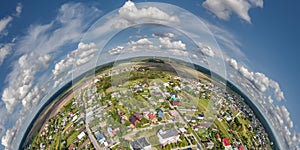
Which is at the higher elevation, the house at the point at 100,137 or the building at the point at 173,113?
the house at the point at 100,137

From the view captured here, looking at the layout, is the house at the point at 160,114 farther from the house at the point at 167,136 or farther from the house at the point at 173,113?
the house at the point at 167,136

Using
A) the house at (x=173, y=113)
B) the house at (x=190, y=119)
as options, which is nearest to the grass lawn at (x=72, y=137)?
the house at (x=173, y=113)

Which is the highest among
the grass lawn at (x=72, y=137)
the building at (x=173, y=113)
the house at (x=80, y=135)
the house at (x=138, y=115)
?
the grass lawn at (x=72, y=137)

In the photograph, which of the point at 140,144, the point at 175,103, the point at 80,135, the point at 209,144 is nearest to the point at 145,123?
the point at 140,144

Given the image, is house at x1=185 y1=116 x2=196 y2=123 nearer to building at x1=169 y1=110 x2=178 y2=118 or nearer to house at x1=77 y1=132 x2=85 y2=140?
building at x1=169 y1=110 x2=178 y2=118

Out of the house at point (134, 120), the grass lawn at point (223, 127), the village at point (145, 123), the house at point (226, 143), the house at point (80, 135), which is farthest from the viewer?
the grass lawn at point (223, 127)

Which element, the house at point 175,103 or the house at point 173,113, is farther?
the house at point 173,113

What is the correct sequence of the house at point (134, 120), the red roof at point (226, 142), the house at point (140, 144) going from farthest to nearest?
the red roof at point (226, 142) < the house at point (134, 120) < the house at point (140, 144)

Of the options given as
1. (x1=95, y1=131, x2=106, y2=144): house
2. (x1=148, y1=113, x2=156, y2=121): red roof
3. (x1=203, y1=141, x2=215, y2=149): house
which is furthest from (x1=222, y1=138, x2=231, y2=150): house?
(x1=95, y1=131, x2=106, y2=144): house

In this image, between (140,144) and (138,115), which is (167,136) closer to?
(140,144)
